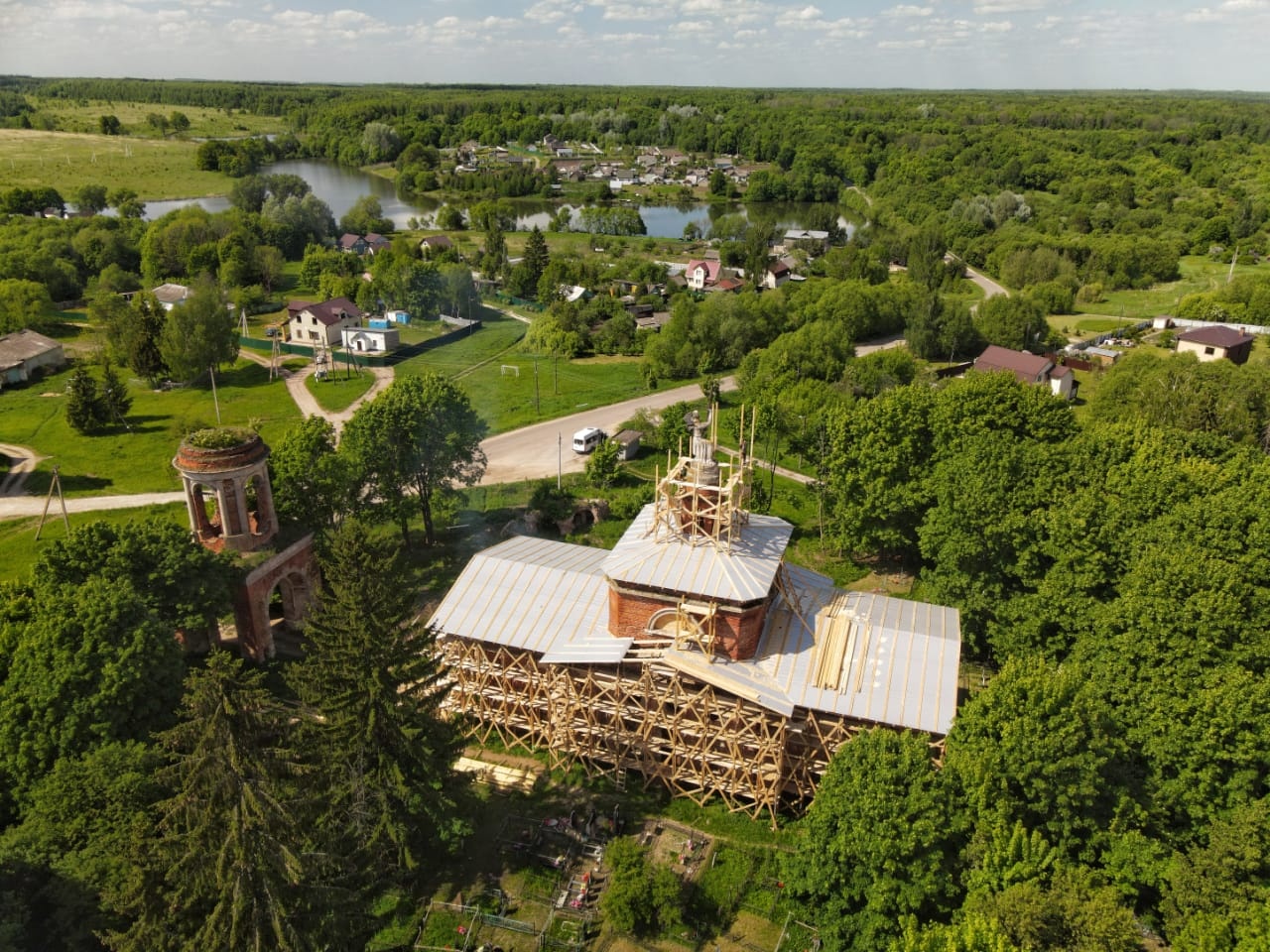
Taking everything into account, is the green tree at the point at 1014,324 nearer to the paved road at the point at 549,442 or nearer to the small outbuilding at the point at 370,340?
the paved road at the point at 549,442

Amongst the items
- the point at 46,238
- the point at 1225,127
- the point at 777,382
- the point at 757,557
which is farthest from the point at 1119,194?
the point at 46,238

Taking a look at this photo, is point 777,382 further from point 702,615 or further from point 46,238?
point 46,238

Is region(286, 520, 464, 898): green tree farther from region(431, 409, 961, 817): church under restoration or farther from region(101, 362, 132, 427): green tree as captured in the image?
region(101, 362, 132, 427): green tree

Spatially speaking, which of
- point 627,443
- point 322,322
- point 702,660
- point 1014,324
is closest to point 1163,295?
point 1014,324

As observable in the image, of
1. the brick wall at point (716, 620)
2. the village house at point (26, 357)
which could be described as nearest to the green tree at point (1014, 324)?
the brick wall at point (716, 620)

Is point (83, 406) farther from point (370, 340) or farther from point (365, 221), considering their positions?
point (365, 221)

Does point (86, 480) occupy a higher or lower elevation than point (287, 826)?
lower
